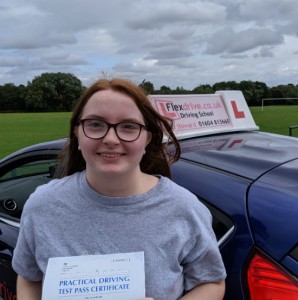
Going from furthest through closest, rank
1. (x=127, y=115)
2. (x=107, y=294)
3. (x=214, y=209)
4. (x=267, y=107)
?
(x=267, y=107) < (x=214, y=209) < (x=127, y=115) < (x=107, y=294)

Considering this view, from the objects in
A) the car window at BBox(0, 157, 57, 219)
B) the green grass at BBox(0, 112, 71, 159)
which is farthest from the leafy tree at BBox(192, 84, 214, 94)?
the car window at BBox(0, 157, 57, 219)

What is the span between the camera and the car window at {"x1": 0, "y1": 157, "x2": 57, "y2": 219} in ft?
10.1

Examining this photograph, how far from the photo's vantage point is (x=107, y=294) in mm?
1371

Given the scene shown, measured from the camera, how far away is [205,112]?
115 inches

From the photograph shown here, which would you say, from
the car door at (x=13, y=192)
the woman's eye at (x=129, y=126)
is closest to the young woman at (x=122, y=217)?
the woman's eye at (x=129, y=126)

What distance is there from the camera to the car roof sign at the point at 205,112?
2692 mm

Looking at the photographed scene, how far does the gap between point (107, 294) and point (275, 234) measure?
0.62 meters

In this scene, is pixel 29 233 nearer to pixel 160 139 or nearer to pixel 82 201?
pixel 82 201

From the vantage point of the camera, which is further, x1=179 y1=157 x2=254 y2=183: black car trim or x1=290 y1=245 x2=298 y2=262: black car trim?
x1=179 y1=157 x2=254 y2=183: black car trim

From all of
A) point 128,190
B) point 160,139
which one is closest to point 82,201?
point 128,190

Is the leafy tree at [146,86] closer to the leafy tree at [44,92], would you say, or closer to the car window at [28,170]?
the car window at [28,170]

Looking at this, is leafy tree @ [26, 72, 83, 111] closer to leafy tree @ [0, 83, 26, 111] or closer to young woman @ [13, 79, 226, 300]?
leafy tree @ [0, 83, 26, 111]

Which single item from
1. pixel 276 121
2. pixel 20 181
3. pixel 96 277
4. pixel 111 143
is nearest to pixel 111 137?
pixel 111 143

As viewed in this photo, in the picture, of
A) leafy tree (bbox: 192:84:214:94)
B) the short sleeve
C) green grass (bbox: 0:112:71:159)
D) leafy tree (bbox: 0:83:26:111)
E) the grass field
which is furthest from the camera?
leafy tree (bbox: 0:83:26:111)
